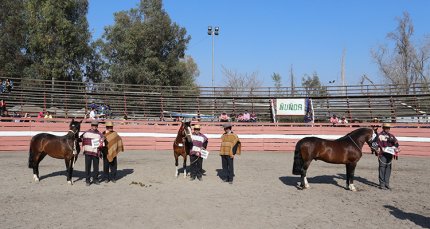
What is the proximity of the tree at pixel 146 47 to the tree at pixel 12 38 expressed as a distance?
24.9 ft

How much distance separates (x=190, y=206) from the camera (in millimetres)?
8812

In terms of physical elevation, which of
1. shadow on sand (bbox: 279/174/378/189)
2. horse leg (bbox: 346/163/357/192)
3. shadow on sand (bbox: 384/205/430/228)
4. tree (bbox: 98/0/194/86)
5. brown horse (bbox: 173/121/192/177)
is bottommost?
shadow on sand (bbox: 279/174/378/189)

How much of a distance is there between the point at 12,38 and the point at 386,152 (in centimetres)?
3521

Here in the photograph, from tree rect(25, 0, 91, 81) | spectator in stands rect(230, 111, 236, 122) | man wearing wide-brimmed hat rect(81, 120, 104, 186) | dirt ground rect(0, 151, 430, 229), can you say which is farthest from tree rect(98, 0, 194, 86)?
man wearing wide-brimmed hat rect(81, 120, 104, 186)

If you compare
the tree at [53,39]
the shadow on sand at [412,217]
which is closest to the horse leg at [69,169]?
the shadow on sand at [412,217]

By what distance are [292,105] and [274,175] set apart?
550 inches

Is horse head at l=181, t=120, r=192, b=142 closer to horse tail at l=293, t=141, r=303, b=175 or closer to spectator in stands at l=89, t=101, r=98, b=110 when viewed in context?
horse tail at l=293, t=141, r=303, b=175

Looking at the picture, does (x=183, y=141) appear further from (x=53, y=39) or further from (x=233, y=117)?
(x=53, y=39)

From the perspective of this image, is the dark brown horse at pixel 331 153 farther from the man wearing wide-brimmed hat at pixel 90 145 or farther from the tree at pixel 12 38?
the tree at pixel 12 38

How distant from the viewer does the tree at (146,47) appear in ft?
121

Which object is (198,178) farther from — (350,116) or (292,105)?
(350,116)

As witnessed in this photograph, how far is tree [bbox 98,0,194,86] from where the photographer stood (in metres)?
36.8

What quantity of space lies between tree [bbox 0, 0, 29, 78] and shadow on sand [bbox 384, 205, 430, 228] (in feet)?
118

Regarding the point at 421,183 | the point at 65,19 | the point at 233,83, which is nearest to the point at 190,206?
the point at 421,183
